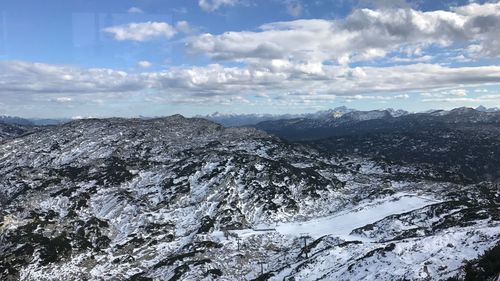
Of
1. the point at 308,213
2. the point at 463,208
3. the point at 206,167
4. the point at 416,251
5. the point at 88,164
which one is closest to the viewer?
the point at 416,251

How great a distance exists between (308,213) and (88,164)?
4087 inches

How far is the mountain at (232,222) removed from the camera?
68375mm

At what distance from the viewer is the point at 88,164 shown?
18125 centimetres

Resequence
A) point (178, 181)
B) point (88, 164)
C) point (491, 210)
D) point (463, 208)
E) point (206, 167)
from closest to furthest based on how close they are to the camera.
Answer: point (491, 210) < point (463, 208) < point (178, 181) < point (206, 167) < point (88, 164)

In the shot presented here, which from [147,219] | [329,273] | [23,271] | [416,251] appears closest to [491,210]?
[416,251]

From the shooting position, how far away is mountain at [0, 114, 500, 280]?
68.4m

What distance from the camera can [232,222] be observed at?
120 m

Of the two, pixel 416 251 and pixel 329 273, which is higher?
pixel 416 251

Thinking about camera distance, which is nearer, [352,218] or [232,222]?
[352,218]

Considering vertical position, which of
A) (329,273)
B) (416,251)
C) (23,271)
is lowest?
(23,271)

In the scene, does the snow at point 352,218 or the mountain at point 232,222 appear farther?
the snow at point 352,218

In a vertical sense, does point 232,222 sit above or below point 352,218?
below

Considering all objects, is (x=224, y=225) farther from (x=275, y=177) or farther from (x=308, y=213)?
(x=275, y=177)

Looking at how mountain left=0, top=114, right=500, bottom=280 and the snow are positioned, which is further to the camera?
the snow
